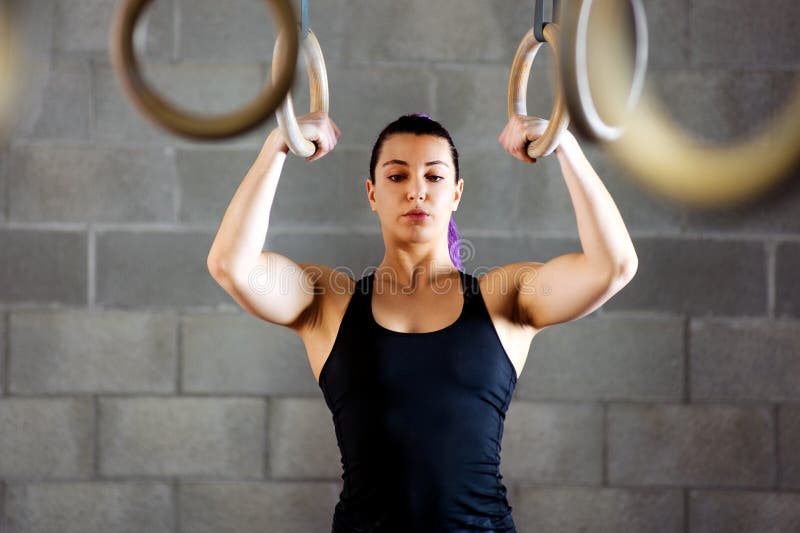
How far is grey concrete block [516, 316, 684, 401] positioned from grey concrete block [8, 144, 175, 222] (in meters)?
1.01

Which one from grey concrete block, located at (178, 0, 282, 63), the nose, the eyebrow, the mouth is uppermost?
grey concrete block, located at (178, 0, 282, 63)

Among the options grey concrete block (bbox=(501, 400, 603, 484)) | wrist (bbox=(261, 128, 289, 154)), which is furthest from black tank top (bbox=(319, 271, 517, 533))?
grey concrete block (bbox=(501, 400, 603, 484))

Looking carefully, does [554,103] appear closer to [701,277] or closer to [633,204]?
[633,204]

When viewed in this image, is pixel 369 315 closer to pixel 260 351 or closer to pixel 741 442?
pixel 260 351

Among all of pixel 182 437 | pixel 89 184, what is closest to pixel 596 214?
pixel 182 437

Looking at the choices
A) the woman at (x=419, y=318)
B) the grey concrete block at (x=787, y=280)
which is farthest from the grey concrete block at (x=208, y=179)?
the grey concrete block at (x=787, y=280)

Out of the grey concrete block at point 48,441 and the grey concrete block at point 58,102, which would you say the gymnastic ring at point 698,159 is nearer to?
the grey concrete block at point 58,102

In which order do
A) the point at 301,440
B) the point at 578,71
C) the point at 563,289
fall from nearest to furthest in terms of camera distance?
the point at 578,71
the point at 563,289
the point at 301,440

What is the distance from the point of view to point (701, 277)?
189cm

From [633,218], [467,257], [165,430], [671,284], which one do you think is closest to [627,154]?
[633,218]

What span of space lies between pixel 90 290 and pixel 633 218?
1387 mm

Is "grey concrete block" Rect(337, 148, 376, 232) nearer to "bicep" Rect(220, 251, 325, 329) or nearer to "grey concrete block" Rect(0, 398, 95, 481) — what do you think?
"bicep" Rect(220, 251, 325, 329)

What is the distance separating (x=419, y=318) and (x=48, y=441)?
114 centimetres

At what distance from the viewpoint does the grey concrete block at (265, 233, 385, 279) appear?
1.86 meters
